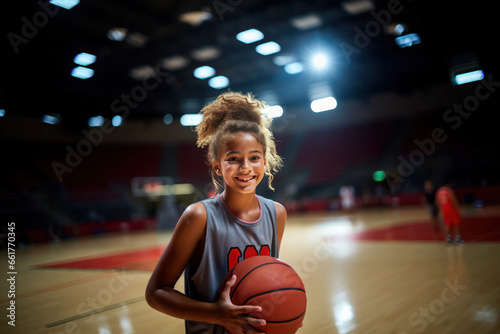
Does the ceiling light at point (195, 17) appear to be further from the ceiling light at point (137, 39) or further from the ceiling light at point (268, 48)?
the ceiling light at point (268, 48)

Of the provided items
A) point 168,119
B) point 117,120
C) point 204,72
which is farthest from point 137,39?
point 168,119

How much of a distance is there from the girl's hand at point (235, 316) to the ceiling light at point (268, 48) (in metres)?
13.9

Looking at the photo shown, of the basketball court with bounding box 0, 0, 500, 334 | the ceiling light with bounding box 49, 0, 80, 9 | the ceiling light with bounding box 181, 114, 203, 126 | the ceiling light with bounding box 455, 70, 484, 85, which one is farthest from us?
the ceiling light with bounding box 181, 114, 203, 126

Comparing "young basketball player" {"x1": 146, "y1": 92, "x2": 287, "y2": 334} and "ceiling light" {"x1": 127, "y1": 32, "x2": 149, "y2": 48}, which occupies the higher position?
"ceiling light" {"x1": 127, "y1": 32, "x2": 149, "y2": 48}

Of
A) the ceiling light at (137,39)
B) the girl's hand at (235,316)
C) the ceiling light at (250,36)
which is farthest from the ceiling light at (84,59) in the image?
the girl's hand at (235,316)

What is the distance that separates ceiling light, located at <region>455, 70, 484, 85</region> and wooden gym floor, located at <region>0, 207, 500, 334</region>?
35.7ft

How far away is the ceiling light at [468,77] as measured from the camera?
1509cm

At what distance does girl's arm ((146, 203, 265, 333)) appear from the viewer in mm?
1115

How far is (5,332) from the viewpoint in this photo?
3.06 meters

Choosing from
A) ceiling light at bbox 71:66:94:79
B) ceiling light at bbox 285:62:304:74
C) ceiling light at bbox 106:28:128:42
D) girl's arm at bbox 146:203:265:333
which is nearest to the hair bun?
girl's arm at bbox 146:203:265:333

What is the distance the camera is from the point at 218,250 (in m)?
1.40

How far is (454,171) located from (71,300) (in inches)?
620

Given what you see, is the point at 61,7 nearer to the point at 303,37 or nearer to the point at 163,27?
the point at 163,27

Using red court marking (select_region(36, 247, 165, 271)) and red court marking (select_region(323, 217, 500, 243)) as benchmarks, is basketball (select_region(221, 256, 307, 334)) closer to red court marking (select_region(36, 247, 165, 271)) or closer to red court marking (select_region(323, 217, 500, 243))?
red court marking (select_region(36, 247, 165, 271))
